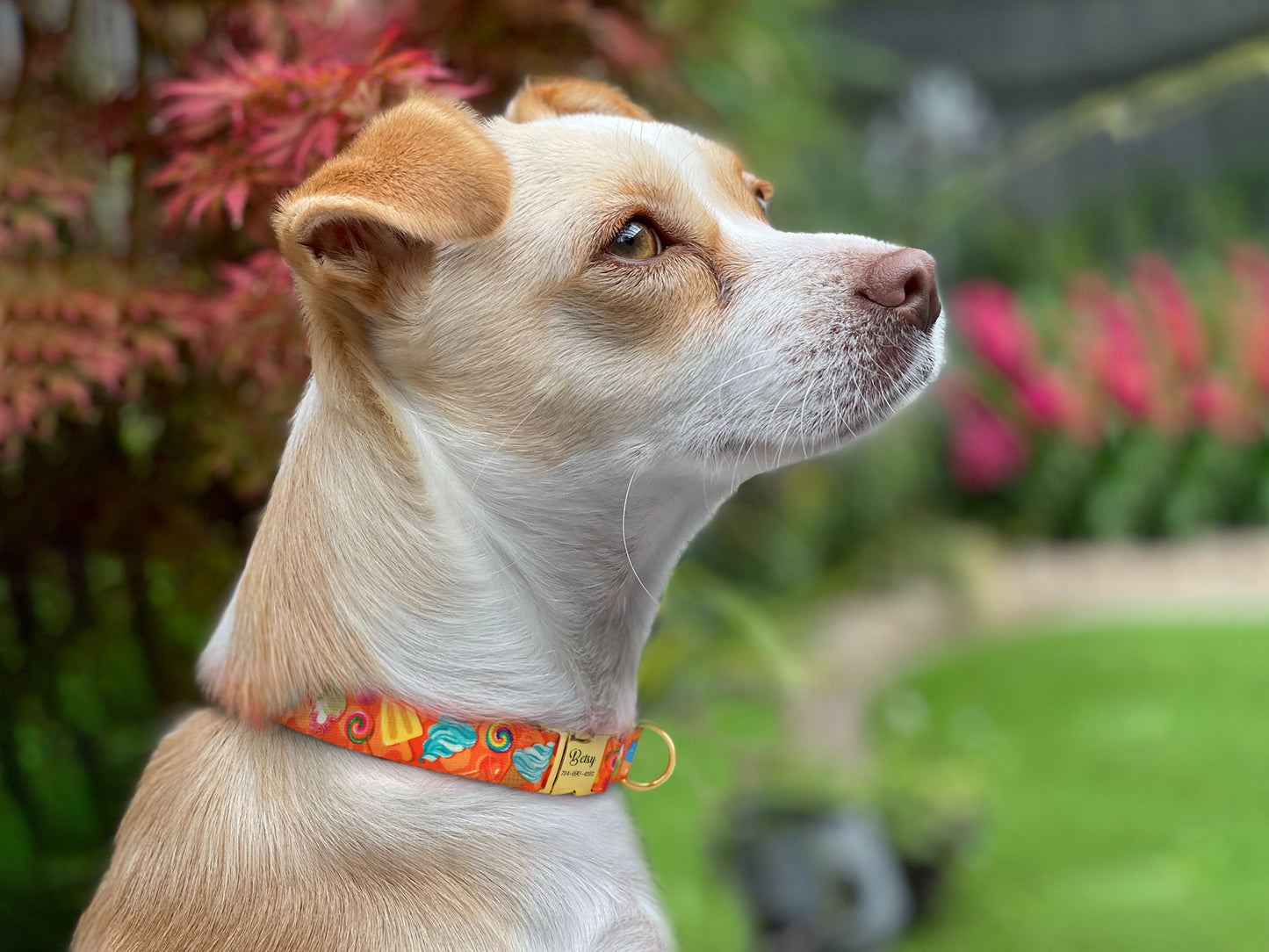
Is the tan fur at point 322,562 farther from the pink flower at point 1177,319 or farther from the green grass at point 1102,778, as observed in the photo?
the pink flower at point 1177,319

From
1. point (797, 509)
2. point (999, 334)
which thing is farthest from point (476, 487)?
point (999, 334)

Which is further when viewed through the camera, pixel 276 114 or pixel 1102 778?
pixel 1102 778

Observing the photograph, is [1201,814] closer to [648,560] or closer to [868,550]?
[868,550]

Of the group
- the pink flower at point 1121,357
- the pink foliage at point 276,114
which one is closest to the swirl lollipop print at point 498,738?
the pink foliage at point 276,114

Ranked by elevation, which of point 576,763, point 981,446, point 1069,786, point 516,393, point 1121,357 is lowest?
point 1069,786

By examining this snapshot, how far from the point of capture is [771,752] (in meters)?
3.29

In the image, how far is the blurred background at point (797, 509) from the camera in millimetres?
2145

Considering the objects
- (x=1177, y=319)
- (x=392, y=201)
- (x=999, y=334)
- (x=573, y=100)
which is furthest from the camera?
(x=1177, y=319)

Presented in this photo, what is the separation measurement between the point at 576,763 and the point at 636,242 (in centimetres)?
63

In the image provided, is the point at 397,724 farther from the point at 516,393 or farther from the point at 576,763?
the point at 516,393

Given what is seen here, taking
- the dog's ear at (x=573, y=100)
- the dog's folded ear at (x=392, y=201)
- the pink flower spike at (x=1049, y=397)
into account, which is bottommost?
the pink flower spike at (x=1049, y=397)

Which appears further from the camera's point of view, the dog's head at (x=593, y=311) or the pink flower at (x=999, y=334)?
the pink flower at (x=999, y=334)

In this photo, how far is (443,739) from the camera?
4.62 ft

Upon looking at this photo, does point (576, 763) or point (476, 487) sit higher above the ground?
point (476, 487)
